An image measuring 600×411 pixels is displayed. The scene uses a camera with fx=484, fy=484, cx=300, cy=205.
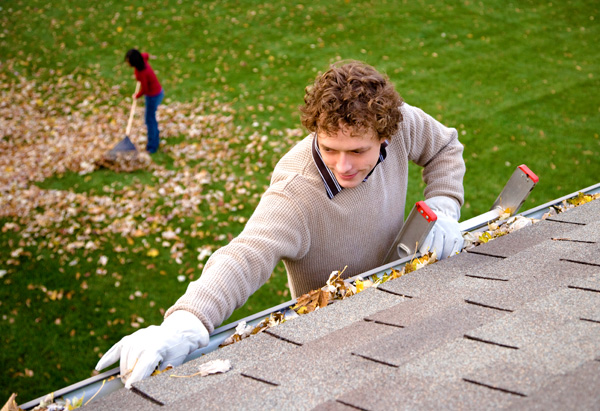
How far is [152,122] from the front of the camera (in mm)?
7836

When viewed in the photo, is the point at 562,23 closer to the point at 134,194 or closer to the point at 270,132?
the point at 270,132

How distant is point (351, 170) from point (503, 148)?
231 inches

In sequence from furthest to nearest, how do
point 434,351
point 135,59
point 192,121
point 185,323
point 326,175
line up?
1. point 192,121
2. point 135,59
3. point 326,175
4. point 185,323
5. point 434,351

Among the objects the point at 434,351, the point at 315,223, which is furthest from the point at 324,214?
the point at 434,351

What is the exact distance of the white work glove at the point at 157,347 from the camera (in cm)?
168

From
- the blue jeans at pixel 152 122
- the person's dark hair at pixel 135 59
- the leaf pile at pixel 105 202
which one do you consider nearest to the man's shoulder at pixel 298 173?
the leaf pile at pixel 105 202

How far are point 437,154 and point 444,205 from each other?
374 mm

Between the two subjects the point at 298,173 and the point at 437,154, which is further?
the point at 437,154

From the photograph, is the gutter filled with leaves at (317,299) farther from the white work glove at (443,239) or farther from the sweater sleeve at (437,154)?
the sweater sleeve at (437,154)

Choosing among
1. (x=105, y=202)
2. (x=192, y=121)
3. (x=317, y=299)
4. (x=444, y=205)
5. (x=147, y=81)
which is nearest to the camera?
(x=317, y=299)

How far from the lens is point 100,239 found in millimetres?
6363

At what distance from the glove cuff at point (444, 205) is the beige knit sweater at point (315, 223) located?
0.08 m

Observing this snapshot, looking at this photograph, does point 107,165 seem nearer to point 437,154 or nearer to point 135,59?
point 135,59

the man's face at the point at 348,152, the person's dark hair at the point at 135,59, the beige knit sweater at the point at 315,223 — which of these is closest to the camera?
the beige knit sweater at the point at 315,223
